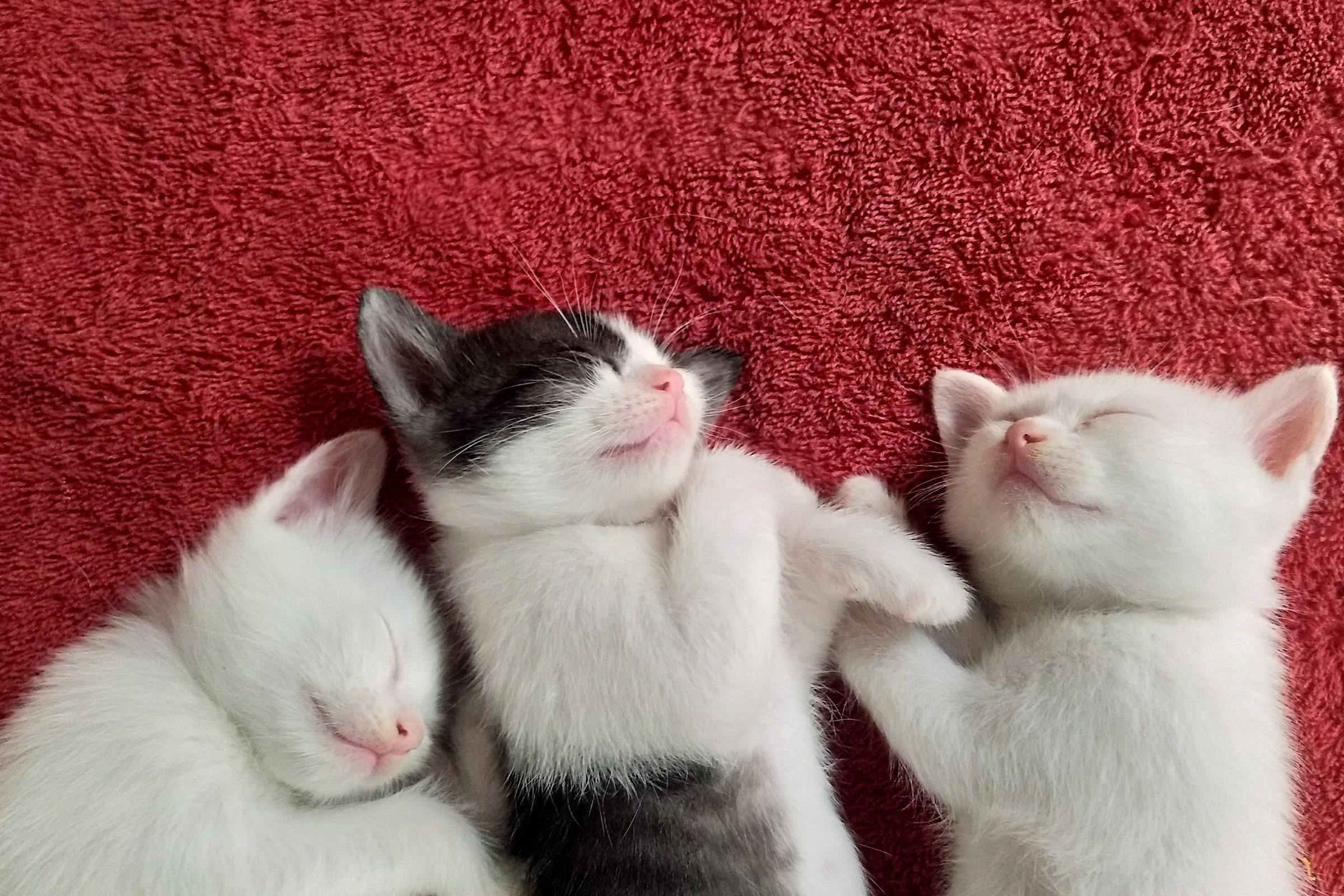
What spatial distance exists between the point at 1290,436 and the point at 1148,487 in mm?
243

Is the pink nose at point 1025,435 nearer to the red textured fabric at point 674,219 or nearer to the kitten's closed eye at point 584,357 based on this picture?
the red textured fabric at point 674,219

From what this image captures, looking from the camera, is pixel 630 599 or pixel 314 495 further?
pixel 314 495

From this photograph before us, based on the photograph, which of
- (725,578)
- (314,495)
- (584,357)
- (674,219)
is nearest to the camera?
(725,578)

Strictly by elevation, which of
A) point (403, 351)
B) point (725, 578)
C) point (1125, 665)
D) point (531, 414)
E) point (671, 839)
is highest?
point (403, 351)

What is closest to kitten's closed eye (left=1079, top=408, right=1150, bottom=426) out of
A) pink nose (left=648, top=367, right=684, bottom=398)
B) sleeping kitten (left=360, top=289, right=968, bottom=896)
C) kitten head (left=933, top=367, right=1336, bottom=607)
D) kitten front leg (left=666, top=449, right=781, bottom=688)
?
kitten head (left=933, top=367, right=1336, bottom=607)

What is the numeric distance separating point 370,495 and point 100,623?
476 millimetres

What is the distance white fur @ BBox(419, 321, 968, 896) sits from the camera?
1190mm

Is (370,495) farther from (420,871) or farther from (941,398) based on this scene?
(941,398)

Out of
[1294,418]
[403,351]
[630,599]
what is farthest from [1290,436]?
[403,351]

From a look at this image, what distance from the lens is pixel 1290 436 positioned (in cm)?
127

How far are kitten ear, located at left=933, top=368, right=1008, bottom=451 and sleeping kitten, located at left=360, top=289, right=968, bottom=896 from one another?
24 cm

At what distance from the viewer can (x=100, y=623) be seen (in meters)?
1.50

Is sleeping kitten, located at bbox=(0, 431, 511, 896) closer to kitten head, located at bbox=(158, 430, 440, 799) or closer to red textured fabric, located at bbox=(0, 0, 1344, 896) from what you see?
kitten head, located at bbox=(158, 430, 440, 799)

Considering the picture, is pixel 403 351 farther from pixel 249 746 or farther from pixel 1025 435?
pixel 1025 435
